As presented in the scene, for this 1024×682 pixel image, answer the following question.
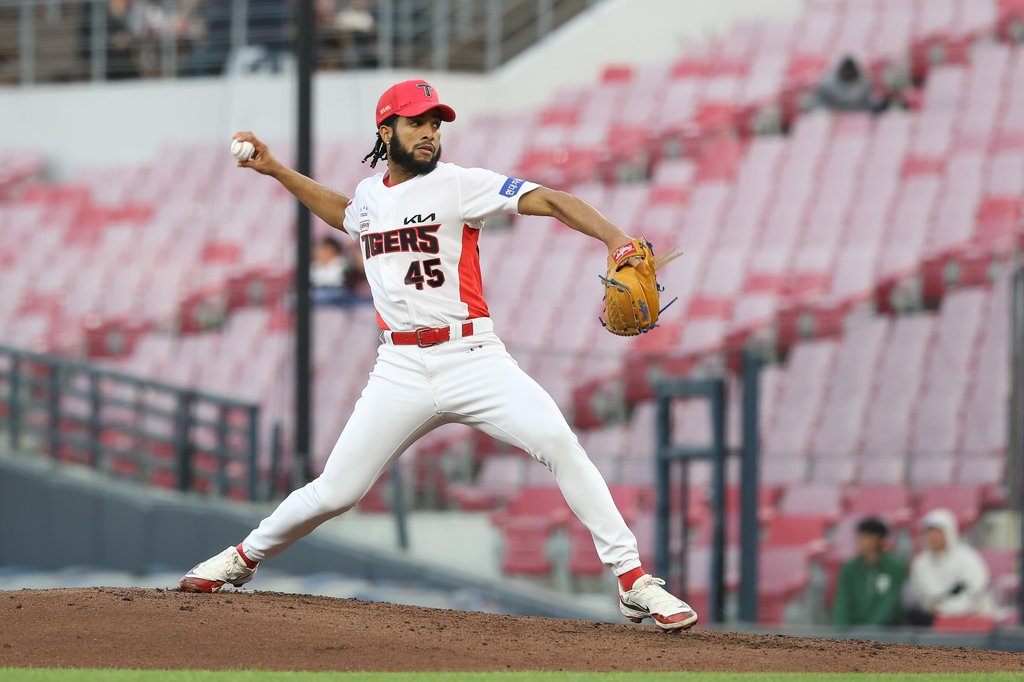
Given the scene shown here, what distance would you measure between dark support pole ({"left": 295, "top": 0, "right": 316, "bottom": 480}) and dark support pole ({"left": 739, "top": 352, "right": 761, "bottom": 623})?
2.83m

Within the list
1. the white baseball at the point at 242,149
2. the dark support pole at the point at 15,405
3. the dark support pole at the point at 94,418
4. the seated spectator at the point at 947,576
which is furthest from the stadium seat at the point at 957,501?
the dark support pole at the point at 15,405

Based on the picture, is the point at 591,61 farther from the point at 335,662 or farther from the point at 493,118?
the point at 335,662

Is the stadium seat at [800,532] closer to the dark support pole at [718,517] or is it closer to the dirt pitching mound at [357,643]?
the dark support pole at [718,517]

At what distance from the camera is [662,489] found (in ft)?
29.1

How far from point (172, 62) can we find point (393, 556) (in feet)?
32.0

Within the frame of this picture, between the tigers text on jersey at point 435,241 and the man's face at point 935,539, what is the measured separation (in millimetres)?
3906

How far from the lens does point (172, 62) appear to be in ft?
59.4

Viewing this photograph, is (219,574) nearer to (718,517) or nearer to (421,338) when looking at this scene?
(421,338)

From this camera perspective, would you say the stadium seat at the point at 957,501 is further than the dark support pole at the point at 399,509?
No

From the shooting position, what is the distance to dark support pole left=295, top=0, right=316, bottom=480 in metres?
10.4

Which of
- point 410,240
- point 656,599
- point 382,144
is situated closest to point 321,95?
point 382,144

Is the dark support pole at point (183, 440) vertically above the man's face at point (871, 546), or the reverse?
the dark support pole at point (183, 440)

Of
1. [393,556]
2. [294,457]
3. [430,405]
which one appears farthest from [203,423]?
[430,405]

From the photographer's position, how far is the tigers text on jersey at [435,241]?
560 cm
